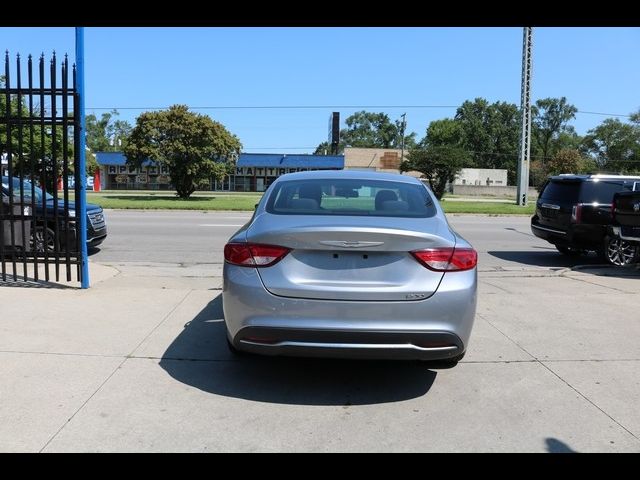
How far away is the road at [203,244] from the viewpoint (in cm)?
1098

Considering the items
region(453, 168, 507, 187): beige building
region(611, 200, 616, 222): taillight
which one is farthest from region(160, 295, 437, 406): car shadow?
region(453, 168, 507, 187): beige building

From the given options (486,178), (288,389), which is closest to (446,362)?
(288,389)

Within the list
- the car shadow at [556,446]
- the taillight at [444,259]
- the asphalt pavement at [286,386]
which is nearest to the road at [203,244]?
the asphalt pavement at [286,386]

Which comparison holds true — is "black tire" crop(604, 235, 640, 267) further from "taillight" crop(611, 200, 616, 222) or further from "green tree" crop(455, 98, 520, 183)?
"green tree" crop(455, 98, 520, 183)

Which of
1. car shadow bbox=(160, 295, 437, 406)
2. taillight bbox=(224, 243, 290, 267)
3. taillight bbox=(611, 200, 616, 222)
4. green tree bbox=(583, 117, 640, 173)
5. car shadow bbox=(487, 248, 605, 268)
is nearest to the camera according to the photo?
taillight bbox=(224, 243, 290, 267)

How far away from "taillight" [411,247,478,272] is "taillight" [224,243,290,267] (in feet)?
3.03

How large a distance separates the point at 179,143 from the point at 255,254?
3382cm

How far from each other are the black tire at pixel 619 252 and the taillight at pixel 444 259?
770 cm

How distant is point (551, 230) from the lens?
37.0 feet

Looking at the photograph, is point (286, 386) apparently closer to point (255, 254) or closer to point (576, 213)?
point (255, 254)

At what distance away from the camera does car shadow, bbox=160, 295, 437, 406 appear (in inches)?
161

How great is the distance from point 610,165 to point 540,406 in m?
106

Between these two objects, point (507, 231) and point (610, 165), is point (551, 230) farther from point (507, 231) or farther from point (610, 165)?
point (610, 165)
